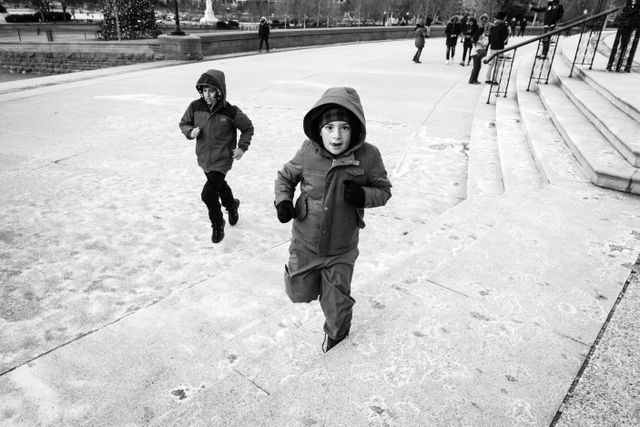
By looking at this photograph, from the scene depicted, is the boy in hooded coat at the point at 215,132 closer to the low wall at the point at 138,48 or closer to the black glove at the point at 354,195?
the black glove at the point at 354,195

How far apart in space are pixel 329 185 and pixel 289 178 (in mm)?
260

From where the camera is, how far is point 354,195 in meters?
2.04

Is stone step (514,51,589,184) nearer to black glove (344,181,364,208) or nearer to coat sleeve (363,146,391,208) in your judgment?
coat sleeve (363,146,391,208)

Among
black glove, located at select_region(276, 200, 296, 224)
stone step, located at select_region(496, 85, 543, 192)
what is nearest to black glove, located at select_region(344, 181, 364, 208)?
black glove, located at select_region(276, 200, 296, 224)

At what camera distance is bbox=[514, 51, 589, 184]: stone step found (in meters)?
4.62

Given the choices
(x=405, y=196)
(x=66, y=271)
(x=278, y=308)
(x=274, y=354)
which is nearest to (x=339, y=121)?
(x=274, y=354)

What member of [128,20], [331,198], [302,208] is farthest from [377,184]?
[128,20]

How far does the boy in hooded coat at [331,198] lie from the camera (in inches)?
82.2

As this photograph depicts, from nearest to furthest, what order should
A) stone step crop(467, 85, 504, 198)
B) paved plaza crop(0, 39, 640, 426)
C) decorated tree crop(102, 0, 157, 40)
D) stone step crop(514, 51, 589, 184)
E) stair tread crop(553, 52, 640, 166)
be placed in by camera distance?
paved plaza crop(0, 39, 640, 426), stair tread crop(553, 52, 640, 166), stone step crop(514, 51, 589, 184), stone step crop(467, 85, 504, 198), decorated tree crop(102, 0, 157, 40)

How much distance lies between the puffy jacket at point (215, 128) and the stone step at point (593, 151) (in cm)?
355

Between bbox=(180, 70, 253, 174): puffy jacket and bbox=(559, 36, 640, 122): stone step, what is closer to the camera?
bbox=(180, 70, 253, 174): puffy jacket

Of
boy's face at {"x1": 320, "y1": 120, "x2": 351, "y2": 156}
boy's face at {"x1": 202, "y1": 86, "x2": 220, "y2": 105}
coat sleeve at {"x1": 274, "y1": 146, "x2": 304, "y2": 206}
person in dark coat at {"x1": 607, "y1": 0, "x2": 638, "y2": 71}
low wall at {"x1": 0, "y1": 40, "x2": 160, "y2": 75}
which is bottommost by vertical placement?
low wall at {"x1": 0, "y1": 40, "x2": 160, "y2": 75}

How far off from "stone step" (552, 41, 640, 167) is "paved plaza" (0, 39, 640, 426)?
71cm

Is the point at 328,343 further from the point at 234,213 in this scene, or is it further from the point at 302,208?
the point at 234,213
